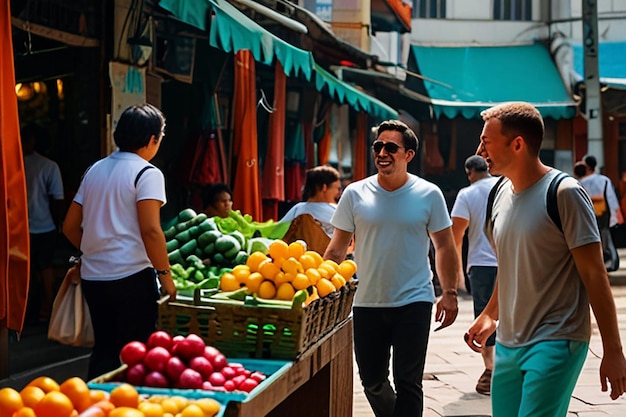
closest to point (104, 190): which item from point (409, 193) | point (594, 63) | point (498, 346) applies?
point (409, 193)

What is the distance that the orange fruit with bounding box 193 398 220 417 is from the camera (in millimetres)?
3459

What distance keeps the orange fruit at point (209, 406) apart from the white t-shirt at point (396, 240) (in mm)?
2560

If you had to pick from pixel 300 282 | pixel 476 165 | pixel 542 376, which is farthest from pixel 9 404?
pixel 476 165

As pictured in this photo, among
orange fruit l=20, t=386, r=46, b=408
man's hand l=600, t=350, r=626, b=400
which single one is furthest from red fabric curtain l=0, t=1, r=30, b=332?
man's hand l=600, t=350, r=626, b=400

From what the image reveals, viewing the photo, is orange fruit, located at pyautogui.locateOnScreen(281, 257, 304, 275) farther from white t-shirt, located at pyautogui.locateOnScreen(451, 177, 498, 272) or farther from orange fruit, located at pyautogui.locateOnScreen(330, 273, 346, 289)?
white t-shirt, located at pyautogui.locateOnScreen(451, 177, 498, 272)

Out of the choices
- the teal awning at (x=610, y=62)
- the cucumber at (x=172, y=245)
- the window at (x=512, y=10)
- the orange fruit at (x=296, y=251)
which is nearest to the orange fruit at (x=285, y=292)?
the orange fruit at (x=296, y=251)

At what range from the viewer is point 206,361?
406cm

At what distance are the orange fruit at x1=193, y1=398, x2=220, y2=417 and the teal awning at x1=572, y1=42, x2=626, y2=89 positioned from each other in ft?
67.7

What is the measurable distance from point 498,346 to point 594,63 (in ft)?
52.8

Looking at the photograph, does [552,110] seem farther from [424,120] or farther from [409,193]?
[409,193]

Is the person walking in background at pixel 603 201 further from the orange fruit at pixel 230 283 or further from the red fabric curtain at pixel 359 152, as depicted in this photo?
the orange fruit at pixel 230 283

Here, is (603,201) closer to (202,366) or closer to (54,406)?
(202,366)

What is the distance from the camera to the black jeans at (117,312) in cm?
570

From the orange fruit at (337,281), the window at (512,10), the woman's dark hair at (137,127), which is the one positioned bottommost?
the orange fruit at (337,281)
